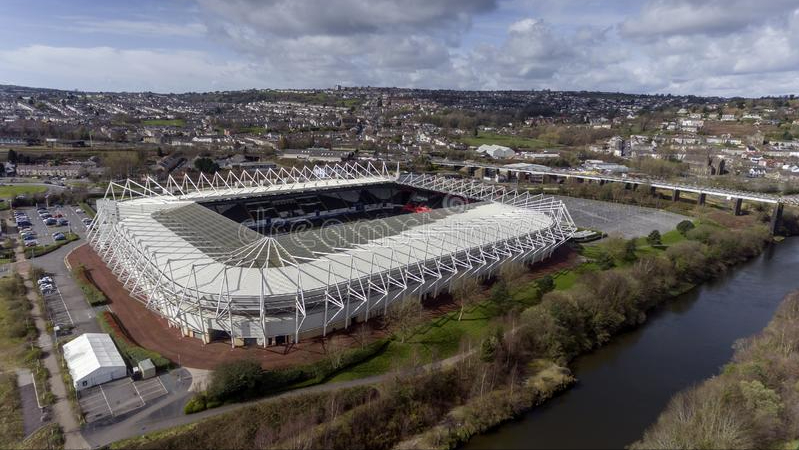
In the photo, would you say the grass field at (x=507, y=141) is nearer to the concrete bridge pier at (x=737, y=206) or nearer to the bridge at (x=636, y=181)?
the bridge at (x=636, y=181)

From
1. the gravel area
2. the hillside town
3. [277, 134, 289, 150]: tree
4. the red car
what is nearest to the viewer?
the gravel area

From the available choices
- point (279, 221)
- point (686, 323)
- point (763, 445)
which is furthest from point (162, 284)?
point (686, 323)

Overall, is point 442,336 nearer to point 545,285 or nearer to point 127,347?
point 545,285

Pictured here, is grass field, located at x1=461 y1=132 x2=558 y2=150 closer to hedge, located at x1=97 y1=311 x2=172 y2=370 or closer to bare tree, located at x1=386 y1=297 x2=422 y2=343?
bare tree, located at x1=386 y1=297 x2=422 y2=343

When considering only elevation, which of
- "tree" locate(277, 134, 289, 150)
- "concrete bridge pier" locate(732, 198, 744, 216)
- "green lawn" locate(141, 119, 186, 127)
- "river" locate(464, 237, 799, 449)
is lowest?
"river" locate(464, 237, 799, 449)

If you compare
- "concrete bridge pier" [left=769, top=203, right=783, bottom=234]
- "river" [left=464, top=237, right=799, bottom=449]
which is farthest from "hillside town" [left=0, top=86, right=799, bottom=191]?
"river" [left=464, top=237, right=799, bottom=449]

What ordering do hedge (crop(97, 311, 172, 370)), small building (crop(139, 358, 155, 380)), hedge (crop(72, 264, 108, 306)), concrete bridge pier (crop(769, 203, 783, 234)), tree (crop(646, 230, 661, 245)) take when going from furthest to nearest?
concrete bridge pier (crop(769, 203, 783, 234)) < tree (crop(646, 230, 661, 245)) < hedge (crop(72, 264, 108, 306)) < hedge (crop(97, 311, 172, 370)) < small building (crop(139, 358, 155, 380))

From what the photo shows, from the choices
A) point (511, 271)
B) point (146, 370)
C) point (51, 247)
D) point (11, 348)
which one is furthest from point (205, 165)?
point (511, 271)
